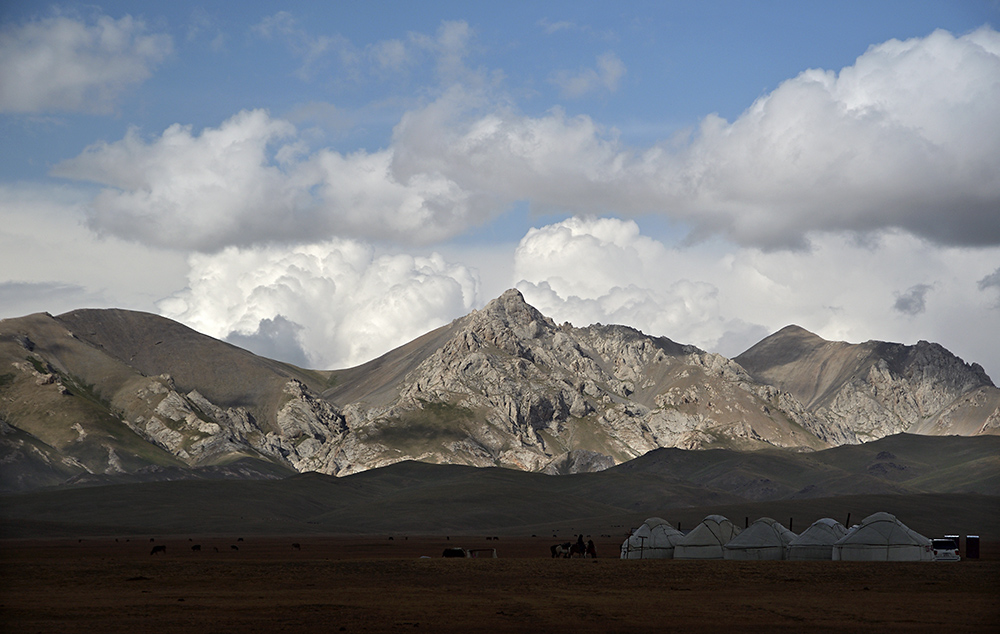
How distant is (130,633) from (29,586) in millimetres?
22720

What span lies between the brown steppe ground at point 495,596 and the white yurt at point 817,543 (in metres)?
4.89

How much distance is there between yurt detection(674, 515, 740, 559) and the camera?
83938 mm

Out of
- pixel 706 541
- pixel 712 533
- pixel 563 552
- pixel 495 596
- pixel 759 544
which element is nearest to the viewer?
pixel 495 596

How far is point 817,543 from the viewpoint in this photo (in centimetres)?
8069

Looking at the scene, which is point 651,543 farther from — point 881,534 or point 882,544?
point 882,544

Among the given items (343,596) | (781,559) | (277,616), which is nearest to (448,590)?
(343,596)

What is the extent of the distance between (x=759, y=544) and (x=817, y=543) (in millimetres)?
4564

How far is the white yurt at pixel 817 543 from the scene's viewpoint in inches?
3157

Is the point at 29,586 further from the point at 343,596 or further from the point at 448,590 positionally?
the point at 448,590

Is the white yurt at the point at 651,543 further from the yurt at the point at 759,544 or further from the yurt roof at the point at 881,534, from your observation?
the yurt roof at the point at 881,534

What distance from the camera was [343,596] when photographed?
176 ft

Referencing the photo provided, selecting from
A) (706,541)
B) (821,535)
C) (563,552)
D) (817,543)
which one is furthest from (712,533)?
(563,552)

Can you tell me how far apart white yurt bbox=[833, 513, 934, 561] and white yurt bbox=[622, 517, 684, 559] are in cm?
1447

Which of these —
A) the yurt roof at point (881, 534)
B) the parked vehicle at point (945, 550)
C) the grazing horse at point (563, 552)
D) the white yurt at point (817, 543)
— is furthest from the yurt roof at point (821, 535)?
the grazing horse at point (563, 552)
